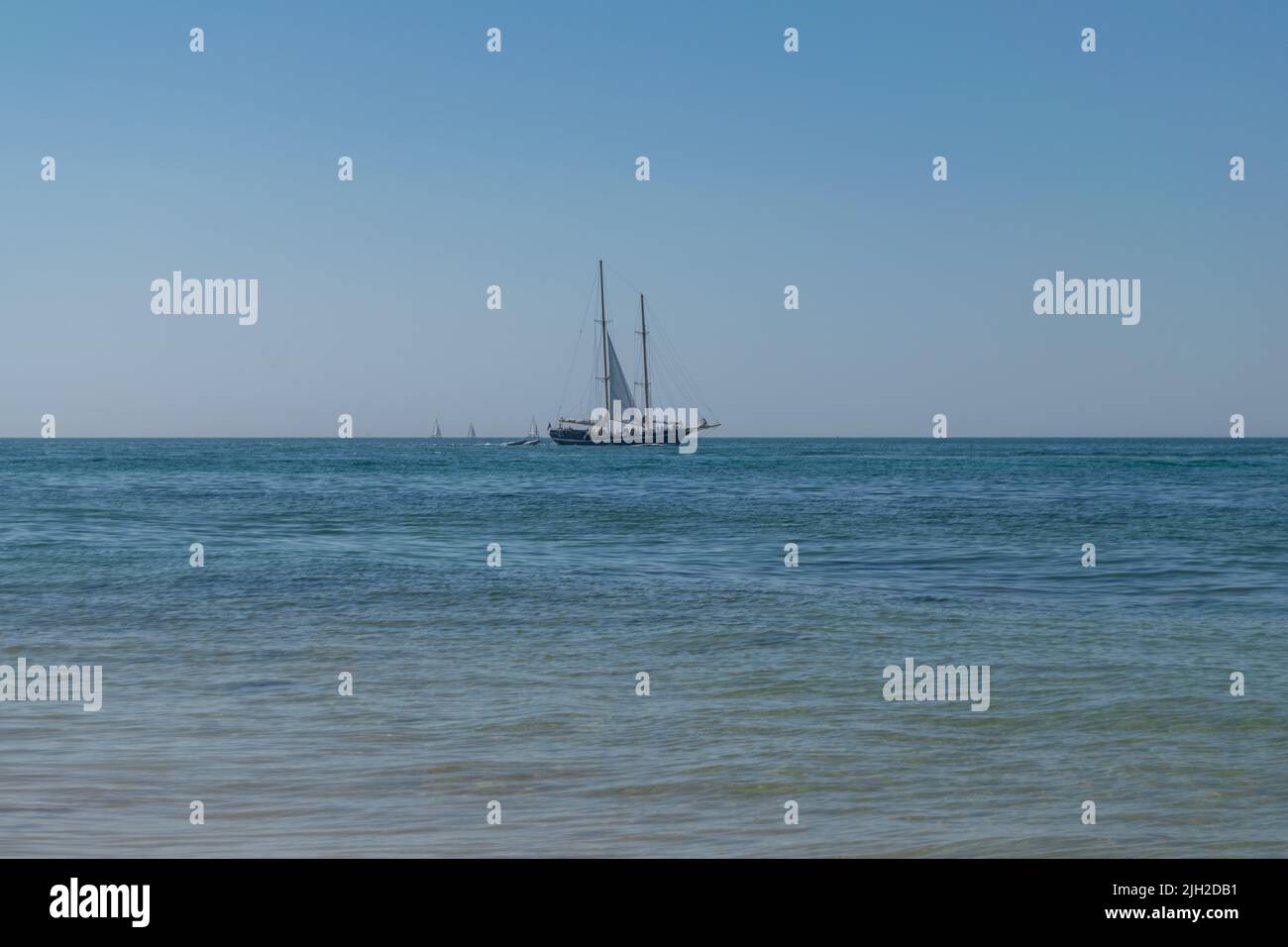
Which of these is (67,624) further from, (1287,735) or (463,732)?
(1287,735)

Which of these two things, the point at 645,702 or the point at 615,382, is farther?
the point at 615,382

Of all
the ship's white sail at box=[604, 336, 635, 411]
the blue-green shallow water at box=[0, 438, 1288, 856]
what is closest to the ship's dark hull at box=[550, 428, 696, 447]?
the ship's white sail at box=[604, 336, 635, 411]

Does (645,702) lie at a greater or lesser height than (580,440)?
lesser

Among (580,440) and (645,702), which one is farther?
(580,440)

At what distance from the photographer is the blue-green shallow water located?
23.1ft

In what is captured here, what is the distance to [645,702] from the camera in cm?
1023

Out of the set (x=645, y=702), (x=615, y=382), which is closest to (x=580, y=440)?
(x=615, y=382)

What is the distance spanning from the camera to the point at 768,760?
8344 mm

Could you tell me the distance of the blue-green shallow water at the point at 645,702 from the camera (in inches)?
277

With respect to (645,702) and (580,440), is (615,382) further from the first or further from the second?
(645,702)

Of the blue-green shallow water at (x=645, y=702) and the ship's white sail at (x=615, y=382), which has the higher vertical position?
the ship's white sail at (x=615, y=382)

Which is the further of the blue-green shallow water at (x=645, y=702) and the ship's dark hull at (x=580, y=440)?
the ship's dark hull at (x=580, y=440)

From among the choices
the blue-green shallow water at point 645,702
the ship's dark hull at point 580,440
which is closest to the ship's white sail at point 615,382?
the ship's dark hull at point 580,440

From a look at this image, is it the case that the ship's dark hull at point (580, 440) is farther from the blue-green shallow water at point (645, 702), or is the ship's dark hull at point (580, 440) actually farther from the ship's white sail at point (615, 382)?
the blue-green shallow water at point (645, 702)
